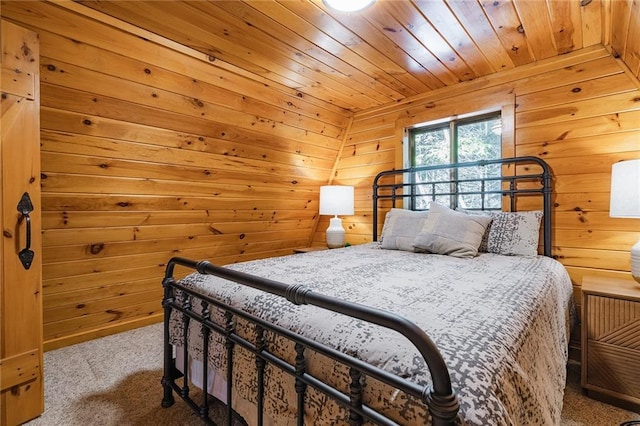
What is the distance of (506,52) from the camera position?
219cm

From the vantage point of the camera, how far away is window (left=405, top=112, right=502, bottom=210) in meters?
2.63

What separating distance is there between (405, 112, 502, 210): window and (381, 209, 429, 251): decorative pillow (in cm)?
45

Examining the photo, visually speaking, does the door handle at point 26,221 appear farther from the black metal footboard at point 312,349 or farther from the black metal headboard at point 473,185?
the black metal headboard at point 473,185

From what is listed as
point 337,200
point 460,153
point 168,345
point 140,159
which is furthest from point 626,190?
point 140,159

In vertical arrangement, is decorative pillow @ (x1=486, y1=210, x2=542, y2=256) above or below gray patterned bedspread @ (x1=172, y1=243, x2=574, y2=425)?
above

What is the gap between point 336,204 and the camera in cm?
317

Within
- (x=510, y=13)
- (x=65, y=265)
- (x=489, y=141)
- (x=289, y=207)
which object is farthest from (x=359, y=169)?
(x=65, y=265)

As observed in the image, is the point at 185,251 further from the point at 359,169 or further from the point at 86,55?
the point at 359,169

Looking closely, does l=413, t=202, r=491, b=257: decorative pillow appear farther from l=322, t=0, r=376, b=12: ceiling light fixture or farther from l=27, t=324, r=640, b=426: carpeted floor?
l=322, t=0, r=376, b=12: ceiling light fixture

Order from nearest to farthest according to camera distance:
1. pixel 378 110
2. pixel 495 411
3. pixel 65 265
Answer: pixel 495 411, pixel 65 265, pixel 378 110

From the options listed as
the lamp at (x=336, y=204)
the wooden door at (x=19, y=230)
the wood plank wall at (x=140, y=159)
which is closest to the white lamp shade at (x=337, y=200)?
the lamp at (x=336, y=204)

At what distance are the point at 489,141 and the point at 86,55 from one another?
114 inches

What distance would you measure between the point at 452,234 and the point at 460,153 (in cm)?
100

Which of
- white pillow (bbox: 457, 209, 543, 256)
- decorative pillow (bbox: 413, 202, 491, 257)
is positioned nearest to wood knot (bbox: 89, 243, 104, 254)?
decorative pillow (bbox: 413, 202, 491, 257)
